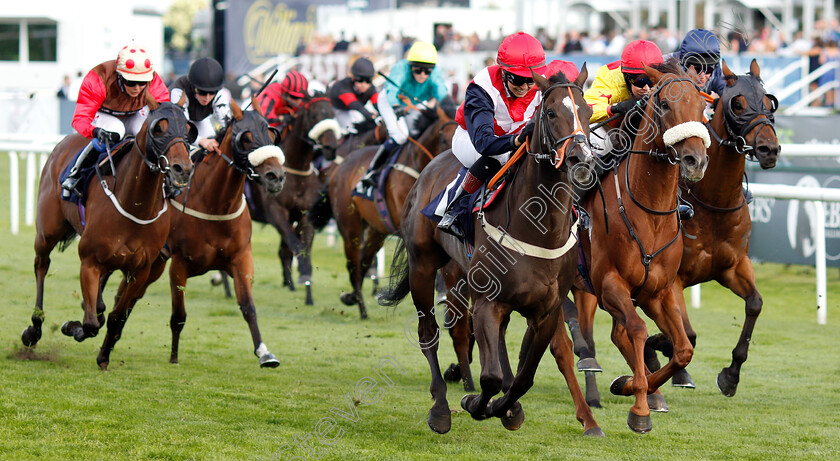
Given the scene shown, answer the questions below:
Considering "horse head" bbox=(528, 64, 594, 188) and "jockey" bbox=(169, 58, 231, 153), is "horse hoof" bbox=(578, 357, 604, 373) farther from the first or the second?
"jockey" bbox=(169, 58, 231, 153)

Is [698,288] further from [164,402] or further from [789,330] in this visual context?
[164,402]

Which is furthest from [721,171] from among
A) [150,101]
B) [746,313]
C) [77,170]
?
[77,170]

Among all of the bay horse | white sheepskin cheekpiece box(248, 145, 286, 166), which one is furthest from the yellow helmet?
the bay horse

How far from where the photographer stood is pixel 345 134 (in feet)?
34.4

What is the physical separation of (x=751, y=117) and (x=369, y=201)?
4.17 metres

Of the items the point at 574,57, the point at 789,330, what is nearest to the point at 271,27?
the point at 574,57

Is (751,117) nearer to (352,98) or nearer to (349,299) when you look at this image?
(349,299)

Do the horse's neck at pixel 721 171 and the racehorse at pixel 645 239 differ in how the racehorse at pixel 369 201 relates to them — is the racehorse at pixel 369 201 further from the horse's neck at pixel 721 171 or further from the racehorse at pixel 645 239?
the racehorse at pixel 645 239

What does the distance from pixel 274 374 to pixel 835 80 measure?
33.2 ft

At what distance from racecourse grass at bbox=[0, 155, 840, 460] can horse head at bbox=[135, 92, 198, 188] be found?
1.20 meters

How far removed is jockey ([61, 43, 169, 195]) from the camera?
5891 mm

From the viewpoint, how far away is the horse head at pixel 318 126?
905 centimetres

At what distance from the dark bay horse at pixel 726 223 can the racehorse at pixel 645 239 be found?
0.49 m

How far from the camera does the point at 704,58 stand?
18.2 ft
